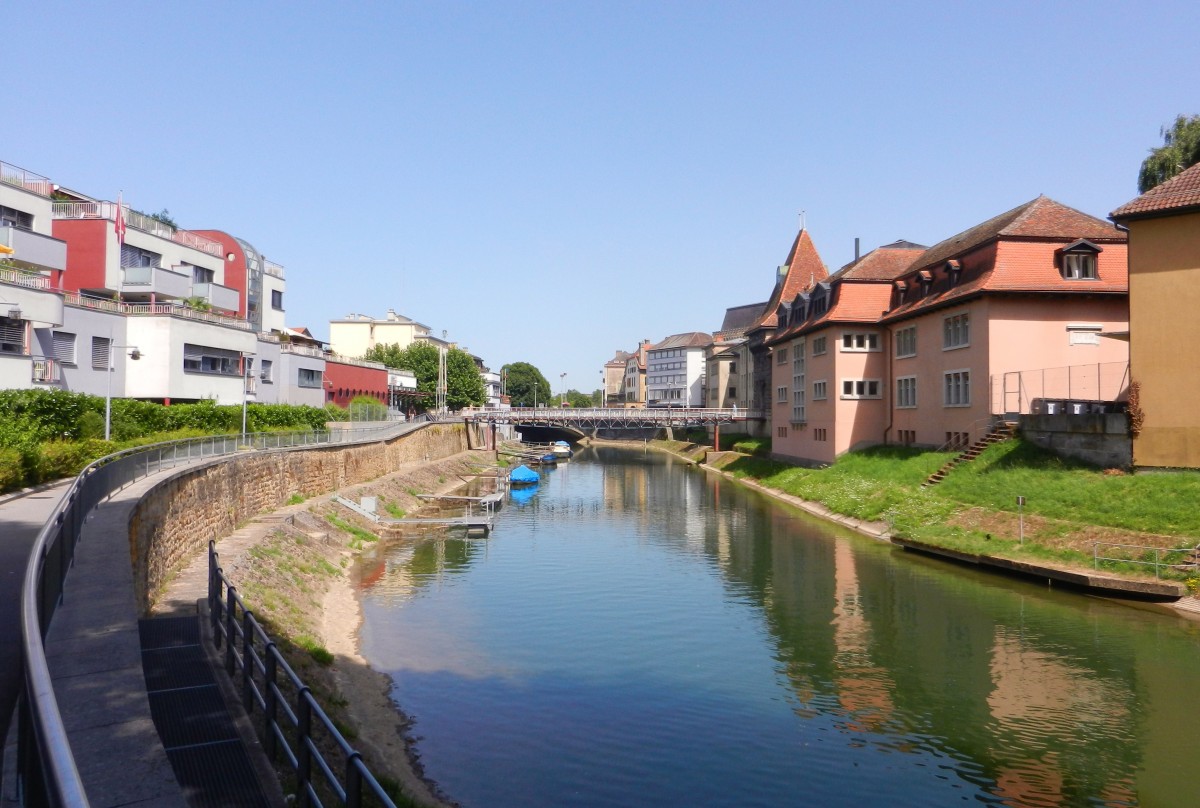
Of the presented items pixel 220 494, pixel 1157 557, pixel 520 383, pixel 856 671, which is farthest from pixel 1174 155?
pixel 520 383

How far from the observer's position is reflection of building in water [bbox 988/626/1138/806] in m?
13.5

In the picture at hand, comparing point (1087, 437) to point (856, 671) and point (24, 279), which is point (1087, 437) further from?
point (24, 279)

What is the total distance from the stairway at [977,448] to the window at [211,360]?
36.2 metres

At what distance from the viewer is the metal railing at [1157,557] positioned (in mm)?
24000

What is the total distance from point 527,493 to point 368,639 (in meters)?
39.6

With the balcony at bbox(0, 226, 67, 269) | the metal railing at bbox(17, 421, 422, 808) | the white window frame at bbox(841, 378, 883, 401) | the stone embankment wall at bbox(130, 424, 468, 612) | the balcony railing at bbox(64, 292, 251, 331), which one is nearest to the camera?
the metal railing at bbox(17, 421, 422, 808)

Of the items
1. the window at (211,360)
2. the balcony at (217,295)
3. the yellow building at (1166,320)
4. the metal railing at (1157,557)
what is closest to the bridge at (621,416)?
the balcony at (217,295)

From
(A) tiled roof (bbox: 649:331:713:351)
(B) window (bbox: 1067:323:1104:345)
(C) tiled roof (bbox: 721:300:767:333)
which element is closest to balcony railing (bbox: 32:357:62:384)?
(B) window (bbox: 1067:323:1104:345)

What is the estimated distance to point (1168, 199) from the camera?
29.1 meters

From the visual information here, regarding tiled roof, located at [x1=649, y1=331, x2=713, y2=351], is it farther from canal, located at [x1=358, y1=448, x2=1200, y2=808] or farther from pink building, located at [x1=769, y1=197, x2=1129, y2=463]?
canal, located at [x1=358, y1=448, x2=1200, y2=808]

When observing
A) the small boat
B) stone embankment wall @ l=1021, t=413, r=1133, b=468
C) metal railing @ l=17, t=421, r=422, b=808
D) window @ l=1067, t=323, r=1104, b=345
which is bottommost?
the small boat

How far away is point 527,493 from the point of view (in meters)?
61.4

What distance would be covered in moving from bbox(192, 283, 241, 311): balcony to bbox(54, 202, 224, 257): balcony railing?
284 cm

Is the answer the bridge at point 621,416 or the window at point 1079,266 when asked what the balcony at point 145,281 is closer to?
the window at point 1079,266
